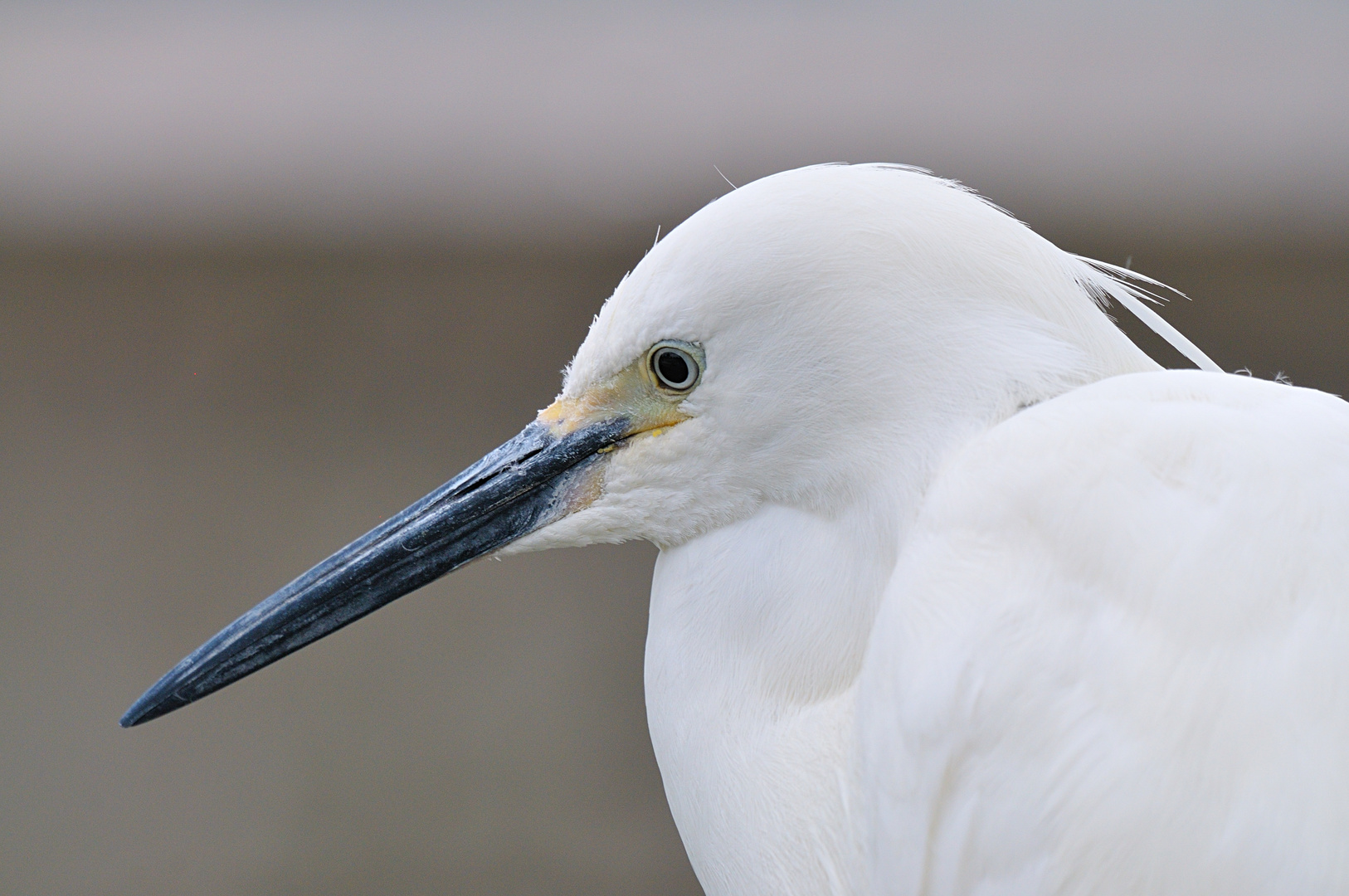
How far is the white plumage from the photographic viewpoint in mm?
473

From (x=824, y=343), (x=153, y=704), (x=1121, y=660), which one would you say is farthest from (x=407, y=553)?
(x=1121, y=660)

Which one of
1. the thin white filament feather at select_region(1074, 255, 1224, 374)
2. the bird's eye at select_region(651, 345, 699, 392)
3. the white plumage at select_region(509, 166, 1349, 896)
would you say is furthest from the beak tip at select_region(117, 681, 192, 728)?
the thin white filament feather at select_region(1074, 255, 1224, 374)

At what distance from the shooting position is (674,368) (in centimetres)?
62

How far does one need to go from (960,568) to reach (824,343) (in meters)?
0.14

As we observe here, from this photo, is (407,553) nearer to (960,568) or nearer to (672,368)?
(672,368)

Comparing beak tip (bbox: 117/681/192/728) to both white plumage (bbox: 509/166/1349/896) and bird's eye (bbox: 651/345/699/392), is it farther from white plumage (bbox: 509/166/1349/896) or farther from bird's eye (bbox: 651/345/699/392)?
bird's eye (bbox: 651/345/699/392)

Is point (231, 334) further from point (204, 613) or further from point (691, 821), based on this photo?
point (691, 821)

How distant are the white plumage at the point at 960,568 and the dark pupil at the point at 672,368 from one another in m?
0.01

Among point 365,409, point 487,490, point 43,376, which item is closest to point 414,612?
point 365,409

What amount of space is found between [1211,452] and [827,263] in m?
0.22

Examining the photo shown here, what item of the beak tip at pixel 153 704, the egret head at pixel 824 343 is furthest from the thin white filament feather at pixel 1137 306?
the beak tip at pixel 153 704

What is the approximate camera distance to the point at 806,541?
1.99 feet

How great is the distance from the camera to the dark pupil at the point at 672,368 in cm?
61

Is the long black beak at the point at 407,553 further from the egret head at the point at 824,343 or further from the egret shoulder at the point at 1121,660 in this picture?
Answer: the egret shoulder at the point at 1121,660
